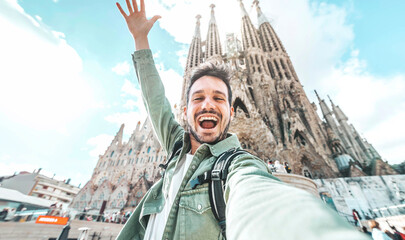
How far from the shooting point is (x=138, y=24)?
2070 mm

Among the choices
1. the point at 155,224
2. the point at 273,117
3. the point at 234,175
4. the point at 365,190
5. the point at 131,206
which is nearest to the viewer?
the point at 234,175

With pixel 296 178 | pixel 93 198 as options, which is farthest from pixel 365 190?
pixel 93 198

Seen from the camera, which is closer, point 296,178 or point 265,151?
point 296,178

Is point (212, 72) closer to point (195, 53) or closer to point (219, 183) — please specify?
point (219, 183)

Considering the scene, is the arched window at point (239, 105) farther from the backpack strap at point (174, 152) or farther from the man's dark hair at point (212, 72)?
the backpack strap at point (174, 152)

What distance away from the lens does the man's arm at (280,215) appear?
13.7 inches

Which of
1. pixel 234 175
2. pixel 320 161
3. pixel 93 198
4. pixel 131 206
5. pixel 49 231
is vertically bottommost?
pixel 49 231

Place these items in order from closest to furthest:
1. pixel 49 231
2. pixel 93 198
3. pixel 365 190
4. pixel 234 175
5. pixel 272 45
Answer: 1. pixel 234 175
2. pixel 49 231
3. pixel 365 190
4. pixel 93 198
5. pixel 272 45

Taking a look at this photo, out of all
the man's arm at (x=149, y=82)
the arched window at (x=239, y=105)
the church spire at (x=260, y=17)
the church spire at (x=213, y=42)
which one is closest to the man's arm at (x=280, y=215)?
the man's arm at (x=149, y=82)

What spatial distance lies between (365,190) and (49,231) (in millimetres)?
16267

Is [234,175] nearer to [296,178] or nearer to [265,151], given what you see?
[296,178]

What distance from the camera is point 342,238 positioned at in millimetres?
295

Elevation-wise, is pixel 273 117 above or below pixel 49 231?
above

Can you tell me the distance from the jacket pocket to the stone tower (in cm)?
676
